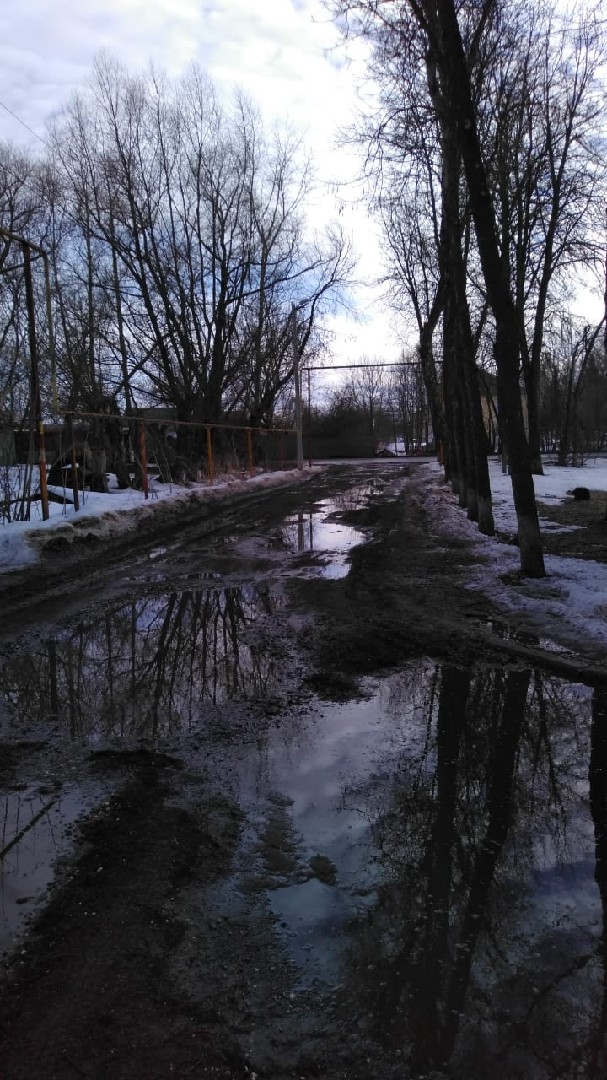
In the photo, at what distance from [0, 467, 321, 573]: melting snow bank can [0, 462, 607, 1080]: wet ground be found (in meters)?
3.76

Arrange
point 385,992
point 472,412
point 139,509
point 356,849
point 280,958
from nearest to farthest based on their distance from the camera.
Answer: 1. point 385,992
2. point 280,958
3. point 356,849
4. point 472,412
5. point 139,509

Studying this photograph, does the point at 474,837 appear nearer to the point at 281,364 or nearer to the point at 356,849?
the point at 356,849

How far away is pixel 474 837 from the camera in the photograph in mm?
3248

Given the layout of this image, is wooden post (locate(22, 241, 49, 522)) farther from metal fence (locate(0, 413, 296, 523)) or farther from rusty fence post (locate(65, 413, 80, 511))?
rusty fence post (locate(65, 413, 80, 511))

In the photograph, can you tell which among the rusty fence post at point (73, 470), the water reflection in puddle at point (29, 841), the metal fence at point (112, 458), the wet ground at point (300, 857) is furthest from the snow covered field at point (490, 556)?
the water reflection in puddle at point (29, 841)

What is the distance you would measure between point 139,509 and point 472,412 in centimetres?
697

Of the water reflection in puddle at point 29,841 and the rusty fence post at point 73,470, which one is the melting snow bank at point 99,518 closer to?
the rusty fence post at point 73,470

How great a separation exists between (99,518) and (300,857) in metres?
10.1

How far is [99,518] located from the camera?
40.4 feet

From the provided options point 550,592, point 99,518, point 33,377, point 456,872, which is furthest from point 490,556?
point 33,377

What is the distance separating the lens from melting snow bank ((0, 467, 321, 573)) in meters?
9.91

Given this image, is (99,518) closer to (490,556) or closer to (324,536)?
(324,536)

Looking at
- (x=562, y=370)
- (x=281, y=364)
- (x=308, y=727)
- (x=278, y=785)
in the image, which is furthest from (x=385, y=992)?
(x=562, y=370)

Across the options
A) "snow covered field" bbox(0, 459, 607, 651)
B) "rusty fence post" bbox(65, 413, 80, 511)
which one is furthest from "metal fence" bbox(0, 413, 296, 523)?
"snow covered field" bbox(0, 459, 607, 651)
